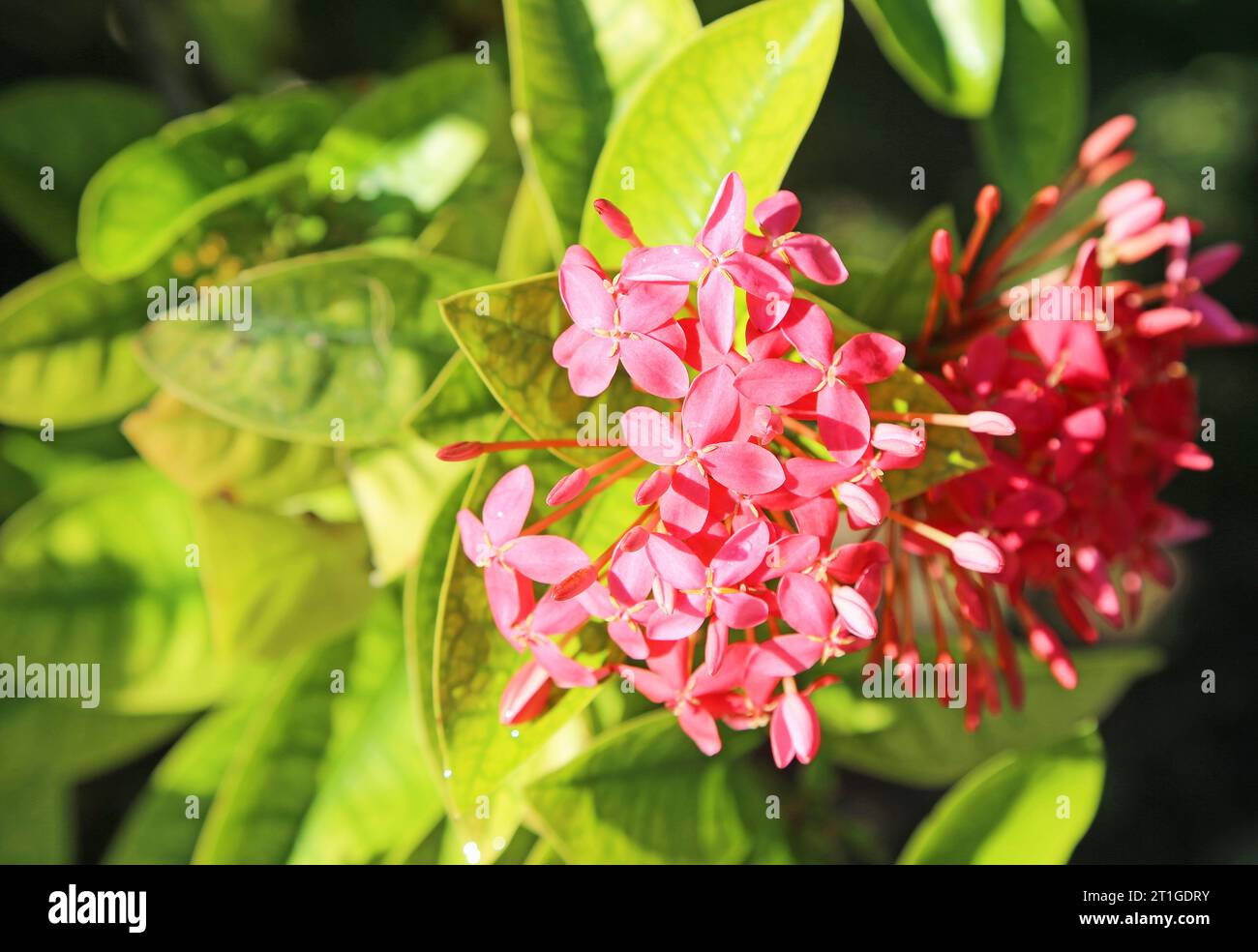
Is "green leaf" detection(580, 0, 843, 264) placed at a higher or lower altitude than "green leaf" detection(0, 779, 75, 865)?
higher

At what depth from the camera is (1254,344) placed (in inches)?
67.2

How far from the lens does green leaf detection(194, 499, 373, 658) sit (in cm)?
93

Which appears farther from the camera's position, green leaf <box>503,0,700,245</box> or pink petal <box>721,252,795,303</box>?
green leaf <box>503,0,700,245</box>

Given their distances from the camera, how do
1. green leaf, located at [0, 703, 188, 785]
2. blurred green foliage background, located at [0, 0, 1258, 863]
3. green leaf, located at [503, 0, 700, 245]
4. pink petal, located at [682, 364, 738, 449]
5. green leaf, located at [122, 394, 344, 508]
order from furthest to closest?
blurred green foliage background, located at [0, 0, 1258, 863]
green leaf, located at [0, 703, 188, 785]
green leaf, located at [122, 394, 344, 508]
green leaf, located at [503, 0, 700, 245]
pink petal, located at [682, 364, 738, 449]

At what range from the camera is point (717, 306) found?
0.58 meters

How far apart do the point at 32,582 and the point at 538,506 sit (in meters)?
0.55

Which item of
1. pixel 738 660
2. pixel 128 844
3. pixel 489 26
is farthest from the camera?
pixel 489 26

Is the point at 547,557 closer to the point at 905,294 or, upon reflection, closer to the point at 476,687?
the point at 476,687

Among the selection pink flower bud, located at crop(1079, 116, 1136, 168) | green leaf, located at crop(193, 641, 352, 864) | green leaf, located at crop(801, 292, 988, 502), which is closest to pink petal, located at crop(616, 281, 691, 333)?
green leaf, located at crop(801, 292, 988, 502)

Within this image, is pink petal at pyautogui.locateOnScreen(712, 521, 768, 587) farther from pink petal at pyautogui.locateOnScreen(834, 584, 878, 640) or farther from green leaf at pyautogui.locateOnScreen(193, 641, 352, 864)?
green leaf at pyautogui.locateOnScreen(193, 641, 352, 864)

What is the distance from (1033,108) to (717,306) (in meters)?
0.61

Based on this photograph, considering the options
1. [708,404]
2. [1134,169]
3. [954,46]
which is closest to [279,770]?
[708,404]
